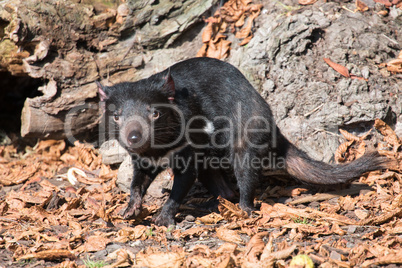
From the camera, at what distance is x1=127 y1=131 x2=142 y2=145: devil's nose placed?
10.5 ft

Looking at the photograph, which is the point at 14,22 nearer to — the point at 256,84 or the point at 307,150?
the point at 256,84

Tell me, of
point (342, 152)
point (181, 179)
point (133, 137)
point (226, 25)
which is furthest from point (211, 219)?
point (226, 25)

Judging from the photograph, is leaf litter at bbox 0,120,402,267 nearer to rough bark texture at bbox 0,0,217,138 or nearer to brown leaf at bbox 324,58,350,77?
brown leaf at bbox 324,58,350,77

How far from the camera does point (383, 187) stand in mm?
3648

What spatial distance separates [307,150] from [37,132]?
3034 millimetres

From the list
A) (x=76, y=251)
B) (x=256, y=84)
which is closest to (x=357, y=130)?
(x=256, y=84)

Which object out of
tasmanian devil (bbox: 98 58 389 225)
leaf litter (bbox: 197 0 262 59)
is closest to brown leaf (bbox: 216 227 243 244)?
tasmanian devil (bbox: 98 58 389 225)

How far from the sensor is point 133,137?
3.21 metres

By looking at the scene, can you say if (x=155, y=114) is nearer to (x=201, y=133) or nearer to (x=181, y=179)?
(x=201, y=133)

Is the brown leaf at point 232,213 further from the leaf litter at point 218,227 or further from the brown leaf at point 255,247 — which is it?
the brown leaf at point 255,247

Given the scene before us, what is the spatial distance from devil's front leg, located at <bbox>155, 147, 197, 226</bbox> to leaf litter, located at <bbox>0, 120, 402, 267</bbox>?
0.18 meters

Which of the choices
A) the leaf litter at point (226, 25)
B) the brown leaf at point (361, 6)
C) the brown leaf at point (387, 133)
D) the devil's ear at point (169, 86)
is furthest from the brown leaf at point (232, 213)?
the brown leaf at point (361, 6)

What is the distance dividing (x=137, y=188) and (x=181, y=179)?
0.44 m

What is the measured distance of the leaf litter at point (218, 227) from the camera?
2561mm
